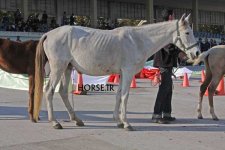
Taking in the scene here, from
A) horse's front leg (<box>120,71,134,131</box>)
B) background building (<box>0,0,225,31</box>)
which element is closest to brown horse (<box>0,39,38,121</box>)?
horse's front leg (<box>120,71,134,131</box>)

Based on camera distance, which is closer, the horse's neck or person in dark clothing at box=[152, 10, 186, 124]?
the horse's neck

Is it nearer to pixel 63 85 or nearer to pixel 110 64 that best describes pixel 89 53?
pixel 110 64

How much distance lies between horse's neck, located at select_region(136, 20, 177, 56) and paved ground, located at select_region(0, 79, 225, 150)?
1.48m

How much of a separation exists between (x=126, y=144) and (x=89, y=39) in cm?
211

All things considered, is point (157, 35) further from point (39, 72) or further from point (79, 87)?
point (79, 87)

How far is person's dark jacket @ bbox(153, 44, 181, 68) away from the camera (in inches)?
340

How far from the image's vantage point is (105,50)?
25.4 feet

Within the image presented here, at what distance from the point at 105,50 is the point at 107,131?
141cm

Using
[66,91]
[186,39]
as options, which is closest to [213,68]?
[186,39]

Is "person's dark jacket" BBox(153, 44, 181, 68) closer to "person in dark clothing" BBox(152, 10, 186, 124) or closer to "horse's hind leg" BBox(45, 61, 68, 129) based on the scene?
"person in dark clothing" BBox(152, 10, 186, 124)

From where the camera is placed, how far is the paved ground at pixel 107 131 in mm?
6578

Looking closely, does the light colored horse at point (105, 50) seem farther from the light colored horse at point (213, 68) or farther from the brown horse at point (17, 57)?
the light colored horse at point (213, 68)

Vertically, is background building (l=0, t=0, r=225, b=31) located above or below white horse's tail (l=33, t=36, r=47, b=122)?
above

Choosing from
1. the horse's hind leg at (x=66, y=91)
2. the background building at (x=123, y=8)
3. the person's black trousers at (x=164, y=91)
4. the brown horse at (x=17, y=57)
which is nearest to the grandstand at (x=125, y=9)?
the background building at (x=123, y=8)
